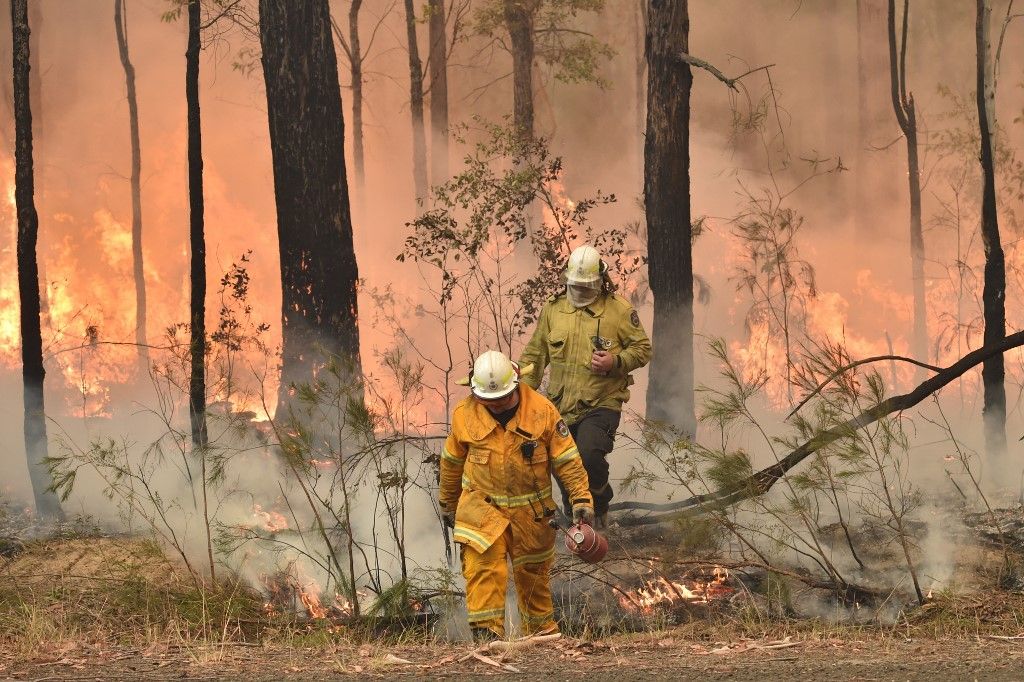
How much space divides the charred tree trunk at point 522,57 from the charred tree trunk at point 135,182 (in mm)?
4663

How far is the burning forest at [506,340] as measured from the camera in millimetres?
7809

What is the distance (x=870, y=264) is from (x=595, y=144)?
13.5 ft

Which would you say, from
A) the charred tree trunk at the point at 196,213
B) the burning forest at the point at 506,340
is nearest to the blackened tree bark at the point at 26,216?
the burning forest at the point at 506,340

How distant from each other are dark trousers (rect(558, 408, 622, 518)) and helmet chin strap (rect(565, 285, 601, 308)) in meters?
0.64

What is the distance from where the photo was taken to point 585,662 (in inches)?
263

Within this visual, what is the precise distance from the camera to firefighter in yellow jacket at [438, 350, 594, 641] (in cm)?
711

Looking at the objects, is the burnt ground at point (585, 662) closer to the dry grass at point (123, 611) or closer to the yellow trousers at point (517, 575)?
the yellow trousers at point (517, 575)

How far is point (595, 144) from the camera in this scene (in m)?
19.4

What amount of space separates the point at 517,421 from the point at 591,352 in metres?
1.35

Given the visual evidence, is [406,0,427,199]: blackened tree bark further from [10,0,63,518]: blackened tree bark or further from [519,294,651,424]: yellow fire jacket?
[519,294,651,424]: yellow fire jacket

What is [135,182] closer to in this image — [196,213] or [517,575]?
[196,213]

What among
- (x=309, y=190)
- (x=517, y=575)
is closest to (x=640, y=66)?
(x=309, y=190)

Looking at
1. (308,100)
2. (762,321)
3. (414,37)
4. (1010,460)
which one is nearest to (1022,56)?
(762,321)

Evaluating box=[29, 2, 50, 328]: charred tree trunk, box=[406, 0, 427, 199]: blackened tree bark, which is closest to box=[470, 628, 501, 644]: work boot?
box=[29, 2, 50, 328]: charred tree trunk
